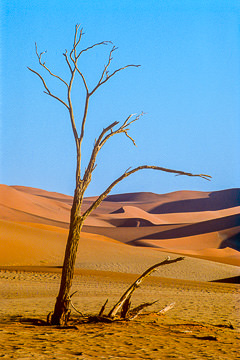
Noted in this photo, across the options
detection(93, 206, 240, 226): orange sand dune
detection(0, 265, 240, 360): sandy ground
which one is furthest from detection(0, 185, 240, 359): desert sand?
detection(93, 206, 240, 226): orange sand dune

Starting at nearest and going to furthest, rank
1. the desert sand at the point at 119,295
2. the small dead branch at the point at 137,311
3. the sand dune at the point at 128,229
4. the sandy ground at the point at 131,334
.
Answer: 1. the sandy ground at the point at 131,334
2. the desert sand at the point at 119,295
3. the small dead branch at the point at 137,311
4. the sand dune at the point at 128,229

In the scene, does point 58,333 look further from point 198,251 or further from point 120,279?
point 198,251

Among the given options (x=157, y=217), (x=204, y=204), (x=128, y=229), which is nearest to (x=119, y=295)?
(x=128, y=229)

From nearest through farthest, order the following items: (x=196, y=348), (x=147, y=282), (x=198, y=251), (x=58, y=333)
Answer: (x=196, y=348) < (x=58, y=333) < (x=147, y=282) < (x=198, y=251)

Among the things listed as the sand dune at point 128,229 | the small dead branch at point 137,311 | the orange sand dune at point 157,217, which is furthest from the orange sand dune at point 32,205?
the small dead branch at point 137,311

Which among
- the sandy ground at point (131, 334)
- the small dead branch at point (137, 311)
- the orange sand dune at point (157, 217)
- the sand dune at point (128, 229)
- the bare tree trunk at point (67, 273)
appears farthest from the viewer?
the orange sand dune at point (157, 217)

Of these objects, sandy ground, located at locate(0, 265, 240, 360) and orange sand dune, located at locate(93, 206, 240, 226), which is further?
orange sand dune, located at locate(93, 206, 240, 226)

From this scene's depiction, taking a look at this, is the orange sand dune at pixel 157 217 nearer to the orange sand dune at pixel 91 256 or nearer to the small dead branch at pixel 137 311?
the orange sand dune at pixel 91 256

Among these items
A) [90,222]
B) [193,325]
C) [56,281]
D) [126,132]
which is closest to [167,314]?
[193,325]

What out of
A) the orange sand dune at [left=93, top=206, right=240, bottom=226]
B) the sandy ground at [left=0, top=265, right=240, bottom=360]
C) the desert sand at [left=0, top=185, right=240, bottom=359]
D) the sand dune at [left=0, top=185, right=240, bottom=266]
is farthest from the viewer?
the orange sand dune at [left=93, top=206, right=240, bottom=226]

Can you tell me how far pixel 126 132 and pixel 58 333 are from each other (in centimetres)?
349

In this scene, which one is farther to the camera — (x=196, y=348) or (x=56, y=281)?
(x=56, y=281)

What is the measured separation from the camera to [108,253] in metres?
30.6

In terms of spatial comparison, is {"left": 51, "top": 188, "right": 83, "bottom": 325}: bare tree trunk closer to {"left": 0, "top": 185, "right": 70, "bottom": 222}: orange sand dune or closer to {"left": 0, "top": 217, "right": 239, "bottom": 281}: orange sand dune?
{"left": 0, "top": 217, "right": 239, "bottom": 281}: orange sand dune
